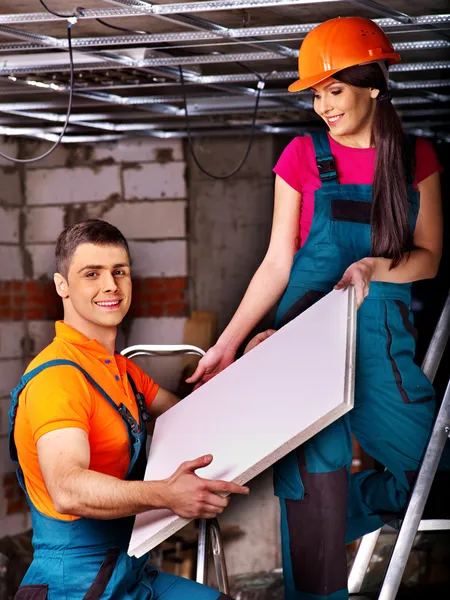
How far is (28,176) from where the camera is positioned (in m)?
3.34

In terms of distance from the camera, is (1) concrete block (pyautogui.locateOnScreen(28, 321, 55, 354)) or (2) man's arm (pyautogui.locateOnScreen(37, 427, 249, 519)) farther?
(1) concrete block (pyautogui.locateOnScreen(28, 321, 55, 354))

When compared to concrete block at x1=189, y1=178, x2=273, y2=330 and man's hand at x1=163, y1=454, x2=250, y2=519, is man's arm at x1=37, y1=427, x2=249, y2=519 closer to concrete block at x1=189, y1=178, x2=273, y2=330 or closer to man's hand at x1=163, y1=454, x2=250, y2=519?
man's hand at x1=163, y1=454, x2=250, y2=519

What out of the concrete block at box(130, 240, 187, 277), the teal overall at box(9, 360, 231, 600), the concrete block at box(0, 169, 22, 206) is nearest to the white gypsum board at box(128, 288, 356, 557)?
the teal overall at box(9, 360, 231, 600)

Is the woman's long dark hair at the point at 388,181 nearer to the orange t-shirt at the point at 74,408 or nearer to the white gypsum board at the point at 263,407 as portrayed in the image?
the white gypsum board at the point at 263,407

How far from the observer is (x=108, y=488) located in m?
1.73

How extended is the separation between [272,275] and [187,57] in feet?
2.32

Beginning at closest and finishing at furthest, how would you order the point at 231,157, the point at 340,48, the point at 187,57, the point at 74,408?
the point at 74,408, the point at 340,48, the point at 187,57, the point at 231,157

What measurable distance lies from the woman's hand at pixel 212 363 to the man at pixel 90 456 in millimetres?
248

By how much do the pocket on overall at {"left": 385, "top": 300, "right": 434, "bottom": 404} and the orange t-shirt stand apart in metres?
0.64

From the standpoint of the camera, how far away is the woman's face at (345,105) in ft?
7.04

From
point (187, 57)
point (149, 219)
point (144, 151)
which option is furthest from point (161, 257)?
point (187, 57)

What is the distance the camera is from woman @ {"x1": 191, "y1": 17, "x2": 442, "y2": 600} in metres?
2.18

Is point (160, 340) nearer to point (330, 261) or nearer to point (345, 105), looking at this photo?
point (330, 261)

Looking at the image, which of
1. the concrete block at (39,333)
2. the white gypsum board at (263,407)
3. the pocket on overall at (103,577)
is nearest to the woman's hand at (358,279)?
the white gypsum board at (263,407)
